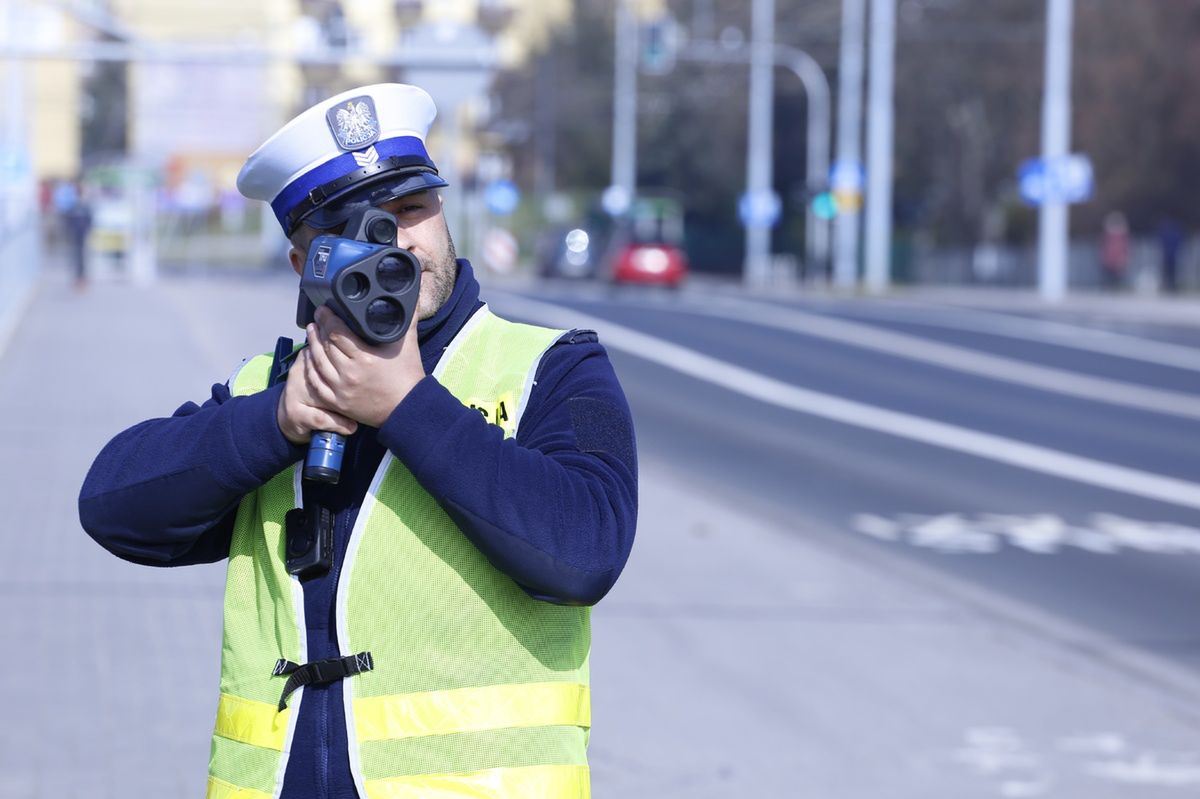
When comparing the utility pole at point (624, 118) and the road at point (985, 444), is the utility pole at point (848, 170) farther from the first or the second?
the road at point (985, 444)

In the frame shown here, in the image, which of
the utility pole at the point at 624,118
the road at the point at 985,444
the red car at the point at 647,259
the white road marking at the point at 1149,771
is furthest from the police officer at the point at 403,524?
the utility pole at the point at 624,118

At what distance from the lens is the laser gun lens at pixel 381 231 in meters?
2.43

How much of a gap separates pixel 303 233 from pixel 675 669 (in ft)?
17.6

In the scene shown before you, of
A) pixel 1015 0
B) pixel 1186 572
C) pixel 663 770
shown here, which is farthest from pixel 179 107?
pixel 663 770

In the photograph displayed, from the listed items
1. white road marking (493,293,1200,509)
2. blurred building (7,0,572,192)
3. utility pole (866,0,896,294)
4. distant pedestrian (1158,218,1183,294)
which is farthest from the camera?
utility pole (866,0,896,294)

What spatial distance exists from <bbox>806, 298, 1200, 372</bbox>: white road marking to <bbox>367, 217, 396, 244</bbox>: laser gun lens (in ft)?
77.7

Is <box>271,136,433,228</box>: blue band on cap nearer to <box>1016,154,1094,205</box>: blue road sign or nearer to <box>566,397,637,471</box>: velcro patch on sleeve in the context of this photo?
<box>566,397,637,471</box>: velcro patch on sleeve

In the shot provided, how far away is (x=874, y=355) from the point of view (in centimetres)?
2695

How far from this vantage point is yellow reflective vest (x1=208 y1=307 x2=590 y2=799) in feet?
8.38

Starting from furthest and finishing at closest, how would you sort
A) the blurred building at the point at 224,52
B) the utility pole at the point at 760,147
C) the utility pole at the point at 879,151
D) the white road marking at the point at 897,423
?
the utility pole at the point at 760,147 → the utility pole at the point at 879,151 → the blurred building at the point at 224,52 → the white road marking at the point at 897,423

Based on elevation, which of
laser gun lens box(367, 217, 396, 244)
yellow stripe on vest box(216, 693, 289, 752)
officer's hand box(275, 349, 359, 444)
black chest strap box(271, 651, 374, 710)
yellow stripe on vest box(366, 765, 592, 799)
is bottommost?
yellow stripe on vest box(366, 765, 592, 799)

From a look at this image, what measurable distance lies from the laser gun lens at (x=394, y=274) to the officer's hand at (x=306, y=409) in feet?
0.50

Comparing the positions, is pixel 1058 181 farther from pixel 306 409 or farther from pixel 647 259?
pixel 306 409

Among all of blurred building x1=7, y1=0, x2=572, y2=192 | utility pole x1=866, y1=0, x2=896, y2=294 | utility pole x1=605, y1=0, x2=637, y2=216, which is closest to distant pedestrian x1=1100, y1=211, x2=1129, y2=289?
utility pole x1=866, y1=0, x2=896, y2=294
